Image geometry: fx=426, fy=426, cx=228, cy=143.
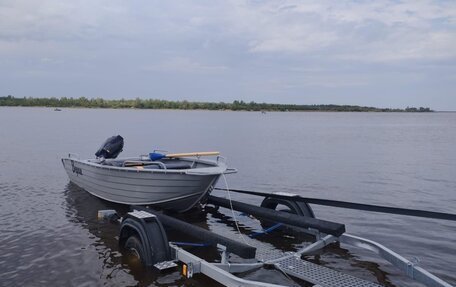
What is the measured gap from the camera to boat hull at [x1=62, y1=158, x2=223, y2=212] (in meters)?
9.97

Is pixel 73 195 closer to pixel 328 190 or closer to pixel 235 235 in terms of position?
pixel 235 235

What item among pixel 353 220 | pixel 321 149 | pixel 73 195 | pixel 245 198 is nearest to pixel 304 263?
pixel 353 220

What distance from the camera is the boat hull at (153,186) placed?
9.97 meters

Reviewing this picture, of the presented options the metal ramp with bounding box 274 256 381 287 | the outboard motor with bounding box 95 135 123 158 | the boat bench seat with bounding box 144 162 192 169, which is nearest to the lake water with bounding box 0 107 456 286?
the metal ramp with bounding box 274 256 381 287

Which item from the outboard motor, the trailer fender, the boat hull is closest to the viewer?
the trailer fender

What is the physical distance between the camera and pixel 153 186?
10.2 m

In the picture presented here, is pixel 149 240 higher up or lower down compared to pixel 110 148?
lower down

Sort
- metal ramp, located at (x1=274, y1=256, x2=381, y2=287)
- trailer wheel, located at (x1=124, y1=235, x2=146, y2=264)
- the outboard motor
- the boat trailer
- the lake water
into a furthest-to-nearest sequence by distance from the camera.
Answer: the outboard motor
the lake water
trailer wheel, located at (x1=124, y1=235, x2=146, y2=264)
metal ramp, located at (x1=274, y1=256, x2=381, y2=287)
the boat trailer

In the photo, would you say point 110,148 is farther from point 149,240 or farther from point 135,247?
point 149,240

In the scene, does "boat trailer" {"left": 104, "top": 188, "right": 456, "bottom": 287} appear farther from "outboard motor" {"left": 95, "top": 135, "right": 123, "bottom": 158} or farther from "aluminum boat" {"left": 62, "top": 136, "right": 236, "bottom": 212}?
"outboard motor" {"left": 95, "top": 135, "right": 123, "bottom": 158}

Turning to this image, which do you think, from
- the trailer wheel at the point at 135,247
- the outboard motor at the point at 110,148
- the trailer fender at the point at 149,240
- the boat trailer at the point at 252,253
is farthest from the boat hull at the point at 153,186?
the trailer fender at the point at 149,240

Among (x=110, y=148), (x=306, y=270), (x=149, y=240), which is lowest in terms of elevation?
(x=306, y=270)

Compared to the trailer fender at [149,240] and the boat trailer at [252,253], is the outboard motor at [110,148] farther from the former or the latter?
the trailer fender at [149,240]

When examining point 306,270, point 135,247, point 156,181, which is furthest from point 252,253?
point 156,181
